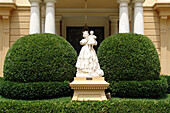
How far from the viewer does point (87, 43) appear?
31.9 feet

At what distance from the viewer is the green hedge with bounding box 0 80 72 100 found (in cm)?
968

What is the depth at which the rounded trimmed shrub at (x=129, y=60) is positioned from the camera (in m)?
10.3

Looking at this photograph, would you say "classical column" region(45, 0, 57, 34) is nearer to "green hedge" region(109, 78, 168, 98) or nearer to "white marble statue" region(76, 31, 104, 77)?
"white marble statue" region(76, 31, 104, 77)

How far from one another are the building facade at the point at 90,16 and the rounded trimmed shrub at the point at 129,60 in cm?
349

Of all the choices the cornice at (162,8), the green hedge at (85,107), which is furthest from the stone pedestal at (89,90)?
the cornice at (162,8)

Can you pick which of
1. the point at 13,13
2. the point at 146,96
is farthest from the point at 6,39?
the point at 146,96

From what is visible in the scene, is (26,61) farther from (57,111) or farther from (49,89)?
Answer: (57,111)

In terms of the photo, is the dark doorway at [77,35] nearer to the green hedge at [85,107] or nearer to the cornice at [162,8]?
the cornice at [162,8]

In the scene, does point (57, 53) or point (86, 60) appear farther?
point (57, 53)

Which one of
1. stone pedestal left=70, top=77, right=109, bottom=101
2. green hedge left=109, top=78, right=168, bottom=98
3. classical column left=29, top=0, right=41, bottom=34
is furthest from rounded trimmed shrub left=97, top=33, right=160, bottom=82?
classical column left=29, top=0, right=41, bottom=34

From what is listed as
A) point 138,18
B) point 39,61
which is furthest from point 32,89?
point 138,18

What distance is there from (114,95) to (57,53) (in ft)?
9.91

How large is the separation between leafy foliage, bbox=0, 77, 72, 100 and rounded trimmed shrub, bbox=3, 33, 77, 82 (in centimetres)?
29

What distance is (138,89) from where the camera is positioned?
1006 cm
